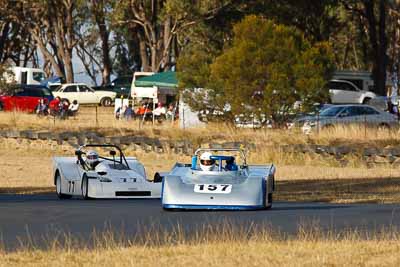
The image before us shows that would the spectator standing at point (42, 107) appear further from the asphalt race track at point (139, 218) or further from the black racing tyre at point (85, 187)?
the asphalt race track at point (139, 218)

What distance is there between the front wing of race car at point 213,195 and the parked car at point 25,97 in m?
43.1

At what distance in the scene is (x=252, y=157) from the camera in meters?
36.8

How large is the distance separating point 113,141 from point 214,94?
5795mm

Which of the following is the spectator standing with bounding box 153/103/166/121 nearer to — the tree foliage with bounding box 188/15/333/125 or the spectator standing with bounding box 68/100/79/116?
the spectator standing with bounding box 68/100/79/116

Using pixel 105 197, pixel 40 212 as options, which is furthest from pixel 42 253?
pixel 105 197

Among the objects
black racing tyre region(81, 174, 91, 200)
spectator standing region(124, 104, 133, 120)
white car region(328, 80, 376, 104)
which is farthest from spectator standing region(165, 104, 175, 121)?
black racing tyre region(81, 174, 91, 200)

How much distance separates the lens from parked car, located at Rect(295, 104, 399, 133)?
4431 cm

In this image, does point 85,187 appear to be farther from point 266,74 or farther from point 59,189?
point 266,74

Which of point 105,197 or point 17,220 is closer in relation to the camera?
point 17,220

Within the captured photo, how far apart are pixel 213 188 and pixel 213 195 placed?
6.5 inches

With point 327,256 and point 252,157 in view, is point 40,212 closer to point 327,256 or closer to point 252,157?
point 327,256

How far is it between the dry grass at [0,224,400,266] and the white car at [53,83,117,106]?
58.3m

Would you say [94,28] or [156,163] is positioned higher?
[94,28]

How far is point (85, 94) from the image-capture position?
7306 centimetres
